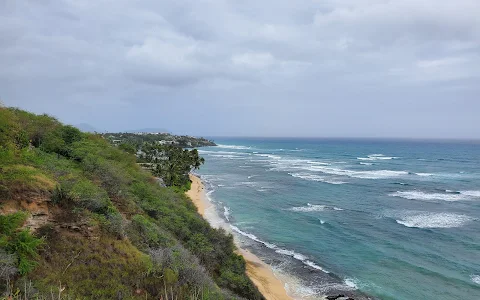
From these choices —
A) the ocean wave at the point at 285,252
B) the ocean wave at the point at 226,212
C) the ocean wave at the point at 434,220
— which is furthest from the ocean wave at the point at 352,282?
the ocean wave at the point at 226,212

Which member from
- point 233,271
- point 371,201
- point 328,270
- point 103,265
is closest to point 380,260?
point 328,270

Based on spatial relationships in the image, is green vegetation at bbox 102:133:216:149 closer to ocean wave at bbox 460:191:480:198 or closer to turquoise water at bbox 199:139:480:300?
turquoise water at bbox 199:139:480:300

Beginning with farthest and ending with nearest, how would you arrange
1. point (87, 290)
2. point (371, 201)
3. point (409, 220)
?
1. point (371, 201)
2. point (409, 220)
3. point (87, 290)

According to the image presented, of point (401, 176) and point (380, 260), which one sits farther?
point (401, 176)

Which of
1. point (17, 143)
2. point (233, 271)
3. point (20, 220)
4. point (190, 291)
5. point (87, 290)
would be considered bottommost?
point (233, 271)

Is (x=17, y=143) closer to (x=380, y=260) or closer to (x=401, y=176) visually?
(x=380, y=260)
